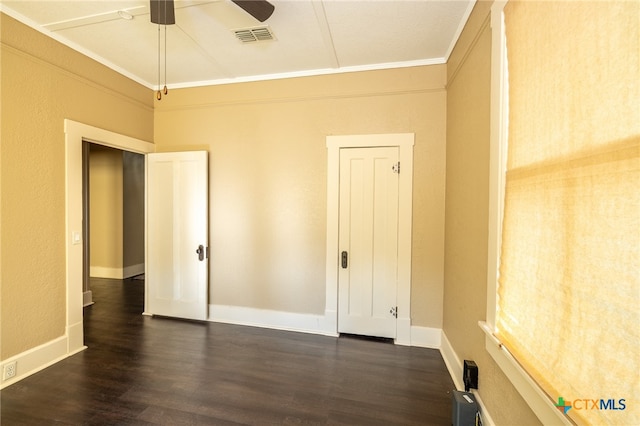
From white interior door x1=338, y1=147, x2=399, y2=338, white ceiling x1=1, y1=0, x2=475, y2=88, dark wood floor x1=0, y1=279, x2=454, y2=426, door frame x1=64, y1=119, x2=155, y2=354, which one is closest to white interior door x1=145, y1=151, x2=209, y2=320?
dark wood floor x1=0, y1=279, x2=454, y2=426

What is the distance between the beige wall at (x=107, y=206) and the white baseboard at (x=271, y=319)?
132 inches

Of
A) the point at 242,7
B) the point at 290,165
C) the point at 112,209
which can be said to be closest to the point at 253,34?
the point at 242,7

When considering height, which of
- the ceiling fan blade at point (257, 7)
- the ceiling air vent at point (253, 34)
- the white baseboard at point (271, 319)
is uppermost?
the ceiling air vent at point (253, 34)

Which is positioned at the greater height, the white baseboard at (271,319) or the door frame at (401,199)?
the door frame at (401,199)

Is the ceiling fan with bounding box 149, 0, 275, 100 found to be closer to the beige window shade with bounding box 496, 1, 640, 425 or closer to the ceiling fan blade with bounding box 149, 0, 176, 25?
the ceiling fan blade with bounding box 149, 0, 176, 25

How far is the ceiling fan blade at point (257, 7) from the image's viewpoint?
172cm

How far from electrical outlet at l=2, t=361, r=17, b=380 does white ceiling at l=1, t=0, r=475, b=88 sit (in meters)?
2.90

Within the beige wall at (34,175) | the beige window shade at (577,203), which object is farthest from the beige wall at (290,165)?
the beige window shade at (577,203)

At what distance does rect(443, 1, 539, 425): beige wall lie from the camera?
1531 mm

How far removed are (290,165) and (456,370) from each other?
2635 mm

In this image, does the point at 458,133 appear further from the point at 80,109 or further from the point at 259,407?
the point at 80,109

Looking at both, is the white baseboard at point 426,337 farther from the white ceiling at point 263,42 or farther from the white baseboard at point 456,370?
the white ceiling at point 263,42

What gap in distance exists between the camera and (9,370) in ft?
6.95

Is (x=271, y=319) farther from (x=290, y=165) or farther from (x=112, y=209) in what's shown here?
(x=112, y=209)
